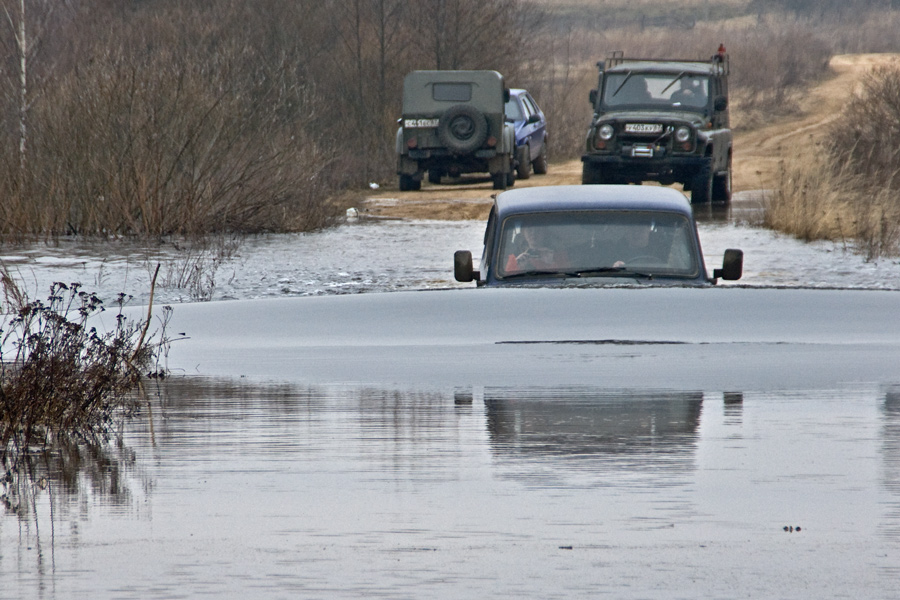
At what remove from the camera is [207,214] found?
20.0 m

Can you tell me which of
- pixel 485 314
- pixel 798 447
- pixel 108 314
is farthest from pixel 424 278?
pixel 798 447

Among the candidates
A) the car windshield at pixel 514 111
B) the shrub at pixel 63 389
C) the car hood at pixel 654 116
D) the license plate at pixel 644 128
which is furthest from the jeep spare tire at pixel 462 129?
the shrub at pixel 63 389

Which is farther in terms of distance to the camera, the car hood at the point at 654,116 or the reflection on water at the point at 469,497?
the car hood at the point at 654,116

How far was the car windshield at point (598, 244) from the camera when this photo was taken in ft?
29.0

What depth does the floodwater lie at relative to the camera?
3.56m

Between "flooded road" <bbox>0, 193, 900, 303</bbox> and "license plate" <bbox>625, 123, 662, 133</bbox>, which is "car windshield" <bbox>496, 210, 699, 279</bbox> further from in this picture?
"license plate" <bbox>625, 123, 662, 133</bbox>

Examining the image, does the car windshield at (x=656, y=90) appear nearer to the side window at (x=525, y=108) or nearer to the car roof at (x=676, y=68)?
the car roof at (x=676, y=68)

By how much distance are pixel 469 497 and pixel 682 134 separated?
19.1 m

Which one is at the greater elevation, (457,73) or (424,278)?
(457,73)

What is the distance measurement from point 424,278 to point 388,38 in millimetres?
22670

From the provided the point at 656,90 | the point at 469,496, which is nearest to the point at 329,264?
the point at 656,90

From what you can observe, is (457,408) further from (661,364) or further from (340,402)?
(661,364)

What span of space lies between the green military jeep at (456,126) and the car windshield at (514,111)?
66.8 inches

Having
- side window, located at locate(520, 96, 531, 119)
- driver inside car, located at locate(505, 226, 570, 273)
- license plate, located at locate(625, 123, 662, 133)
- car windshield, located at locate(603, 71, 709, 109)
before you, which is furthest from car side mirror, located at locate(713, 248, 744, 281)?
side window, located at locate(520, 96, 531, 119)
